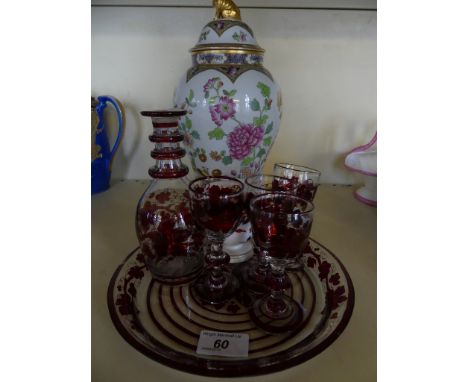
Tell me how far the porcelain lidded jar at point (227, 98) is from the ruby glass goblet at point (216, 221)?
0.07 m

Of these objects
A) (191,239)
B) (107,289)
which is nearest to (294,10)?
(191,239)

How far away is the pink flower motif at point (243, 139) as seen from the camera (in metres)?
0.56

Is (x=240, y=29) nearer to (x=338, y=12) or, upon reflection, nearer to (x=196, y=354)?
(x=338, y=12)

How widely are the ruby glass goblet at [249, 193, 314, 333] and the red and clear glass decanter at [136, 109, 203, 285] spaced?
0.43ft

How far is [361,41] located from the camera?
83 centimetres

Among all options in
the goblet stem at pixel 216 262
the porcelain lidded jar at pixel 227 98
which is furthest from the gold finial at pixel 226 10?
the goblet stem at pixel 216 262

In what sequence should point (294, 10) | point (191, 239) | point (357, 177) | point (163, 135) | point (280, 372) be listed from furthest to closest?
point (357, 177), point (294, 10), point (191, 239), point (163, 135), point (280, 372)

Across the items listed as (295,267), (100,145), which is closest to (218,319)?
(295,267)

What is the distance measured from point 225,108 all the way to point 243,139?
0.18 ft

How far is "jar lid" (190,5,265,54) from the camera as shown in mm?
552

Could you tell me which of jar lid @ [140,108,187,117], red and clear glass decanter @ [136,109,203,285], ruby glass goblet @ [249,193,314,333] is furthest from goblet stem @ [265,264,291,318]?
jar lid @ [140,108,187,117]

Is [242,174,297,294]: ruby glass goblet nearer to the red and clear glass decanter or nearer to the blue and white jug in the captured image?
the red and clear glass decanter

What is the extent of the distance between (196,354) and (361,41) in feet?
2.48

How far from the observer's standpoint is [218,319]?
18.1 inches
